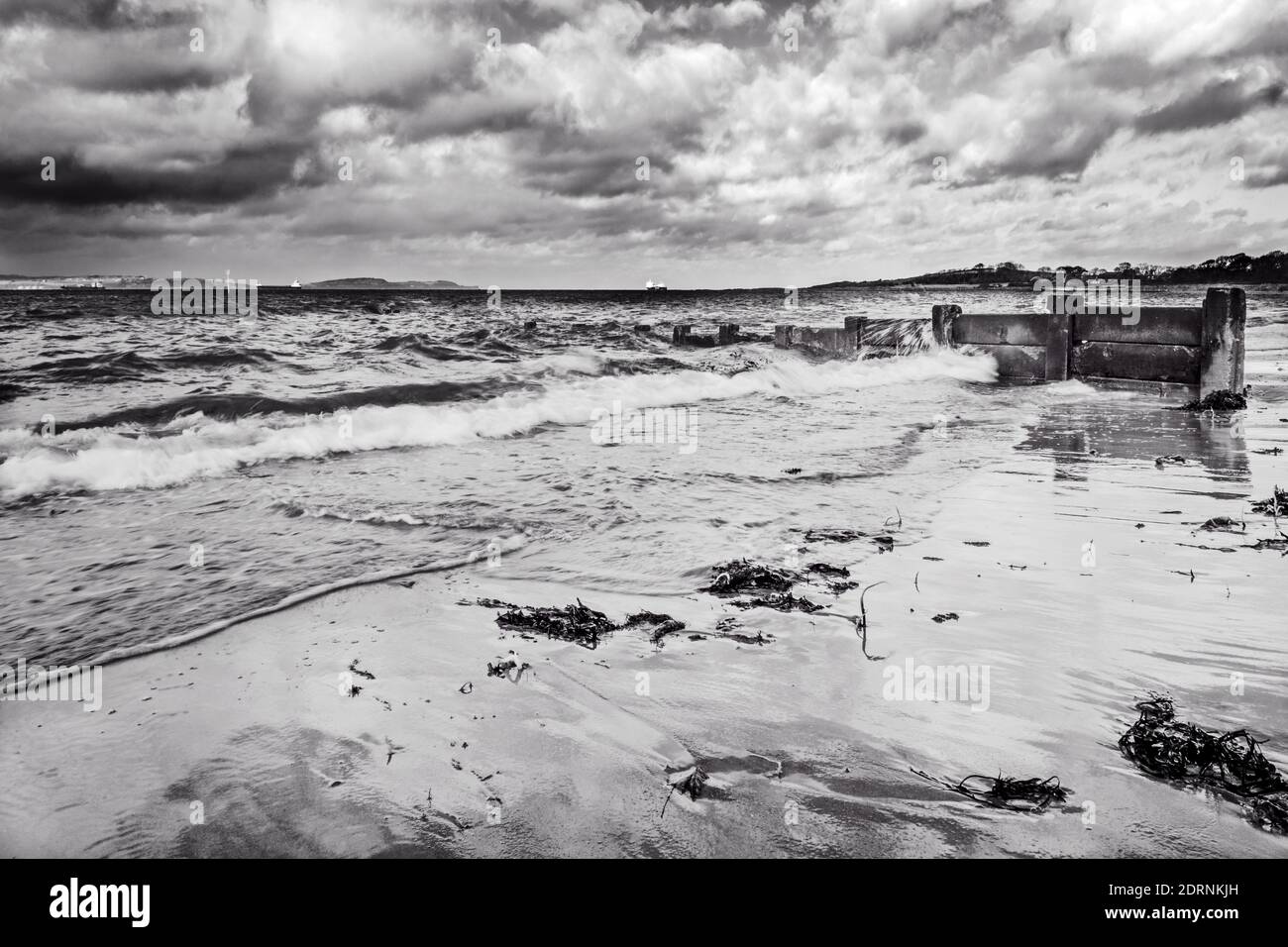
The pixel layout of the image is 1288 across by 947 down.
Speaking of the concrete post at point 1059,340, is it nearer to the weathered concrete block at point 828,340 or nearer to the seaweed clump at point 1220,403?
the seaweed clump at point 1220,403

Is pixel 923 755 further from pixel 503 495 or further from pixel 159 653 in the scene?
pixel 503 495

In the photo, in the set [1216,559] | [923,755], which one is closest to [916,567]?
[1216,559]

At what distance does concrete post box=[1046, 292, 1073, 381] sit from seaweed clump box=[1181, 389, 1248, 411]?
3471mm

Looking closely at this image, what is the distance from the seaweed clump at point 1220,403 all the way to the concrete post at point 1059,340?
137 inches

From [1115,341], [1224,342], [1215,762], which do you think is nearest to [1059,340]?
[1115,341]

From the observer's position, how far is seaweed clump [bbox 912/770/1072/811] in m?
2.33

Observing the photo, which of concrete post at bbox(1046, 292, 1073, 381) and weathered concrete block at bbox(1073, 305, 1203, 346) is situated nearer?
weathered concrete block at bbox(1073, 305, 1203, 346)

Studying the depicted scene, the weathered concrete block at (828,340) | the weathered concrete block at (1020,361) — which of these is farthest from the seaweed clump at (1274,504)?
the weathered concrete block at (828,340)

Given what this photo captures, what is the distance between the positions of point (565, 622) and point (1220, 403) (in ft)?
42.0

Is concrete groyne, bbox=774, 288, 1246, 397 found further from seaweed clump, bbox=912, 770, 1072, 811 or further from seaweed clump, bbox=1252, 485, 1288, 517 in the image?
seaweed clump, bbox=912, 770, 1072, 811

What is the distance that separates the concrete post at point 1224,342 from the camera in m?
12.6

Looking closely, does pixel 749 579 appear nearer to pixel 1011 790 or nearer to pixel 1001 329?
pixel 1011 790

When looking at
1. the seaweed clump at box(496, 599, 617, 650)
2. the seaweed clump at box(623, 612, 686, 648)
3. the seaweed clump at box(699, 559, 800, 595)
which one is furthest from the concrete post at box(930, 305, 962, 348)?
the seaweed clump at box(496, 599, 617, 650)
